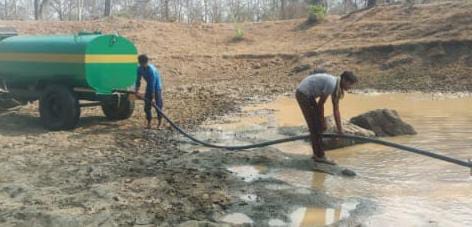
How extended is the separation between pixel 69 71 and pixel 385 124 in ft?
20.3

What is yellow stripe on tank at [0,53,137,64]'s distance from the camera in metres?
11.3

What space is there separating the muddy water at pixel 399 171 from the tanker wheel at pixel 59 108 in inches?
113

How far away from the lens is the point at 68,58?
1142cm

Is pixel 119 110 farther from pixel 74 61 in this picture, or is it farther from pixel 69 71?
pixel 74 61

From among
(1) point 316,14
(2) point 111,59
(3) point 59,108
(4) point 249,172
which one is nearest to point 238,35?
(1) point 316,14

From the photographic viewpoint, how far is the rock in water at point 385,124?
11.5 m

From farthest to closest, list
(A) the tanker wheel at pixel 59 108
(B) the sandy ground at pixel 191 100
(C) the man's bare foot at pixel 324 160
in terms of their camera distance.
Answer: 1. (A) the tanker wheel at pixel 59 108
2. (C) the man's bare foot at pixel 324 160
3. (B) the sandy ground at pixel 191 100

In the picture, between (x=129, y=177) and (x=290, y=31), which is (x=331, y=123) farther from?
(x=290, y=31)

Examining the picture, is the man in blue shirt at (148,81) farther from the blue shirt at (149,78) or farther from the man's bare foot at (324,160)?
the man's bare foot at (324,160)

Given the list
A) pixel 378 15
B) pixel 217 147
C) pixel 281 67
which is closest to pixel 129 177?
pixel 217 147

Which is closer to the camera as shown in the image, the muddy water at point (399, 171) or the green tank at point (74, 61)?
the muddy water at point (399, 171)

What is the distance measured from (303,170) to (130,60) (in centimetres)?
499

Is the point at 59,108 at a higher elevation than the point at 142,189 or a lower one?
higher

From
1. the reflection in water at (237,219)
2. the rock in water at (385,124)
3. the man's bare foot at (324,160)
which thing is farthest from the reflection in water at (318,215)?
the rock in water at (385,124)
